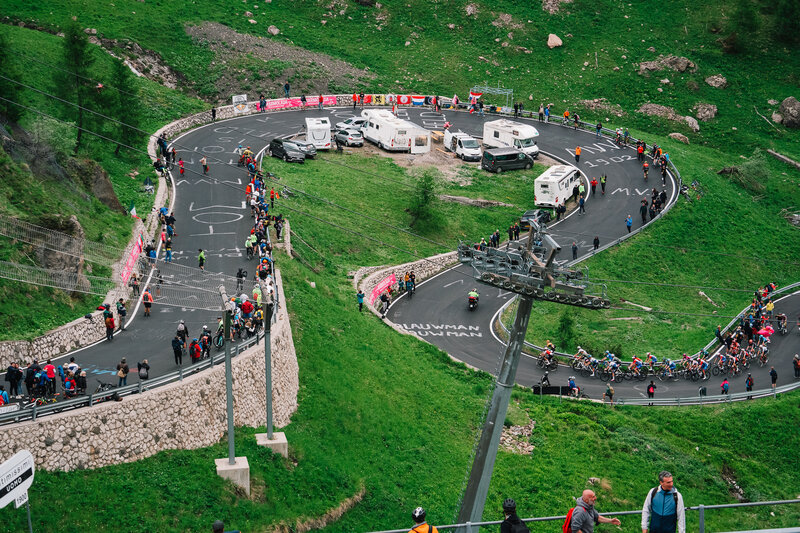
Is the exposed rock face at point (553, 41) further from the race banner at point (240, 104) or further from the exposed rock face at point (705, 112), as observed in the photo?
the race banner at point (240, 104)

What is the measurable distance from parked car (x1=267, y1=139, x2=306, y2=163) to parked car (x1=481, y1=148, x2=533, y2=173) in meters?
15.5

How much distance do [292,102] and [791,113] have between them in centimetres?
4946

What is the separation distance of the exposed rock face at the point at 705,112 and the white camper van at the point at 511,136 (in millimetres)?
22154

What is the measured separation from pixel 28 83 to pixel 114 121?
7.42m

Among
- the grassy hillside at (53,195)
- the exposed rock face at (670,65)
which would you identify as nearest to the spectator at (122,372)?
the grassy hillside at (53,195)

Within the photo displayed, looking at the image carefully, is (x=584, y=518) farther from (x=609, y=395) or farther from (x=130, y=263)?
(x=609, y=395)

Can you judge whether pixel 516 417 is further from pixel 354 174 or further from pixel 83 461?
pixel 354 174

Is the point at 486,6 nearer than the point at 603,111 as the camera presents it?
No

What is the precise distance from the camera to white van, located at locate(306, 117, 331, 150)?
271 ft

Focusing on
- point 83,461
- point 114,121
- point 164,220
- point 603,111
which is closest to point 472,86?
point 603,111

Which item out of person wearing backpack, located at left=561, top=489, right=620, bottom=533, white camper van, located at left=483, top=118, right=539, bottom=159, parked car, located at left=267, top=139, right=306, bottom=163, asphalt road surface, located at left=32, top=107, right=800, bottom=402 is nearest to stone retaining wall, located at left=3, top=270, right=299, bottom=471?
asphalt road surface, located at left=32, top=107, right=800, bottom=402

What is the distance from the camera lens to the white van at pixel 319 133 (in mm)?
82750

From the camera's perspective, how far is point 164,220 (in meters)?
58.6

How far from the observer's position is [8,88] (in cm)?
6091
